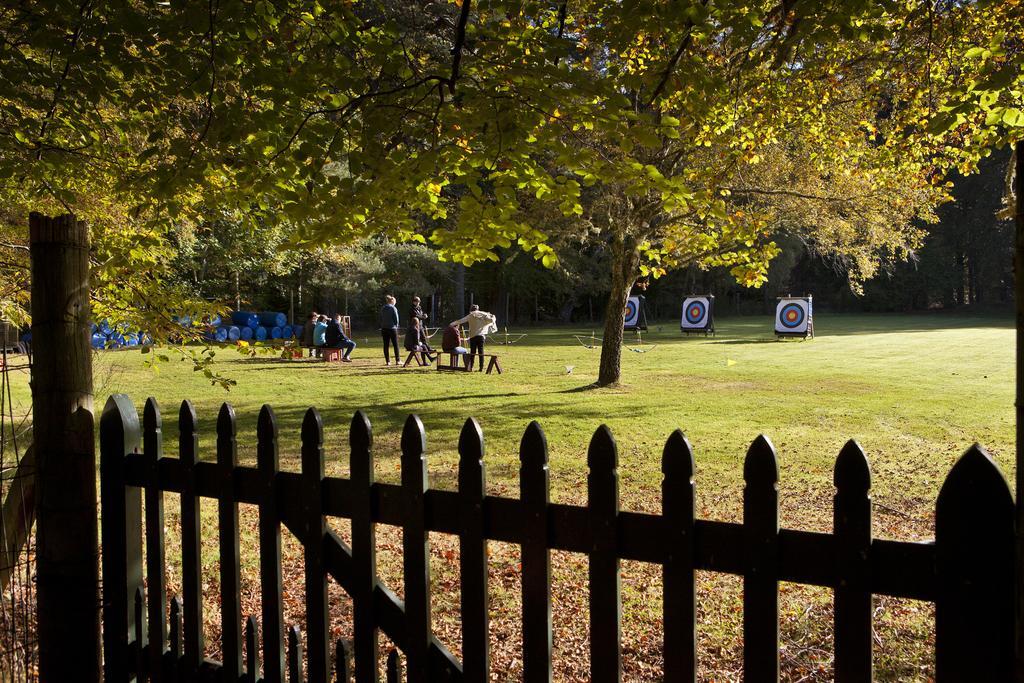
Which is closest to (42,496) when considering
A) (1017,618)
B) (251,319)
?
(1017,618)

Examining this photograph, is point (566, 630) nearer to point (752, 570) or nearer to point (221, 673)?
point (221, 673)

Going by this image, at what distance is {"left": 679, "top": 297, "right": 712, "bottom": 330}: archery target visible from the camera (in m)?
32.9

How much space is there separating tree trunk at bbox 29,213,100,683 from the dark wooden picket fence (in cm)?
9

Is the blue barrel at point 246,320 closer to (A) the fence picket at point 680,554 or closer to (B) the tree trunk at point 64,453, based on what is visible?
(B) the tree trunk at point 64,453

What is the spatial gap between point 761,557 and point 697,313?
32.4 metres

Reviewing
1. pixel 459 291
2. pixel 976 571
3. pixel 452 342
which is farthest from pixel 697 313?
pixel 976 571

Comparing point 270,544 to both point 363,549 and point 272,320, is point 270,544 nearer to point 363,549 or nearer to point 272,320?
point 363,549

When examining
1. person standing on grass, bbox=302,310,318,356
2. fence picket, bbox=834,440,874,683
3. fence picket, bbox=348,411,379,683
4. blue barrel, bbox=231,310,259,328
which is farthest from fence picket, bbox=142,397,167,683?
blue barrel, bbox=231,310,259,328

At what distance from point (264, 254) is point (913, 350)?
2007cm

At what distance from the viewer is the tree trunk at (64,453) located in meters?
2.64

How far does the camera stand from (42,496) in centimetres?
273

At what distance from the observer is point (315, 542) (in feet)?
7.77

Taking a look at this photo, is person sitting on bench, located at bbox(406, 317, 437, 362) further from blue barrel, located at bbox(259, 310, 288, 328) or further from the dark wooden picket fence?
the dark wooden picket fence

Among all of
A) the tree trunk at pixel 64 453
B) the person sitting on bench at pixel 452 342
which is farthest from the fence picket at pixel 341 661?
the person sitting on bench at pixel 452 342
